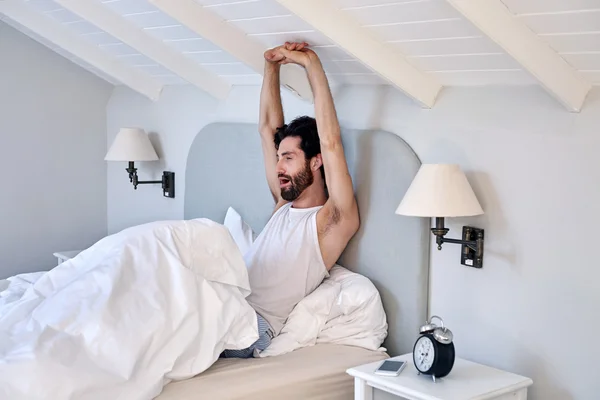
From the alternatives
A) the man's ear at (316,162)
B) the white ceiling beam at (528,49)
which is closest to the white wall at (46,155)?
the man's ear at (316,162)

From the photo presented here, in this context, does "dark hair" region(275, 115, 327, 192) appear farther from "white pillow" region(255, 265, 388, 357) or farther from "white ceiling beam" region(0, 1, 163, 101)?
"white ceiling beam" region(0, 1, 163, 101)

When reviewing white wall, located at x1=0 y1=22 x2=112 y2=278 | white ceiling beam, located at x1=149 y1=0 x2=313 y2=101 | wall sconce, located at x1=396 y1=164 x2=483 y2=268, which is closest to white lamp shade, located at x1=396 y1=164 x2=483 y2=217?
wall sconce, located at x1=396 y1=164 x2=483 y2=268

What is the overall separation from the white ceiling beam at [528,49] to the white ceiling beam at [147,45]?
5.74ft

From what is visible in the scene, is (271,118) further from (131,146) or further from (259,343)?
(131,146)

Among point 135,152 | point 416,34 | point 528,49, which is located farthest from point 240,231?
point 528,49

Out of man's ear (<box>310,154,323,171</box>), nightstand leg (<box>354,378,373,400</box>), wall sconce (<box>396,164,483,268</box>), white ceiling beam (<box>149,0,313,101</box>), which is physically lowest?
→ nightstand leg (<box>354,378,373,400</box>)

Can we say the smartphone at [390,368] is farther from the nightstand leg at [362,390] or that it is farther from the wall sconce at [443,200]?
the wall sconce at [443,200]

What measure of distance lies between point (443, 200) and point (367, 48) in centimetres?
51

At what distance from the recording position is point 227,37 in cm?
280

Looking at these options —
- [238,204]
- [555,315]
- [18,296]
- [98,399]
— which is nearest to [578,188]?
[555,315]

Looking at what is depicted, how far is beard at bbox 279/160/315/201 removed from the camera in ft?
9.27

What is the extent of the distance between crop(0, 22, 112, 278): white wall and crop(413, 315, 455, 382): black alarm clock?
2.84 metres

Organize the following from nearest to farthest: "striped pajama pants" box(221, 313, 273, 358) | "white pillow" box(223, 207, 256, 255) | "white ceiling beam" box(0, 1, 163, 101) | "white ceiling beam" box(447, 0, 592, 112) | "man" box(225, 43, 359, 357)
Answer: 1. "white ceiling beam" box(447, 0, 592, 112)
2. "striped pajama pants" box(221, 313, 273, 358)
3. "man" box(225, 43, 359, 357)
4. "white pillow" box(223, 207, 256, 255)
5. "white ceiling beam" box(0, 1, 163, 101)

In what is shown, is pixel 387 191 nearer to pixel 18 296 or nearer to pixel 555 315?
pixel 555 315
